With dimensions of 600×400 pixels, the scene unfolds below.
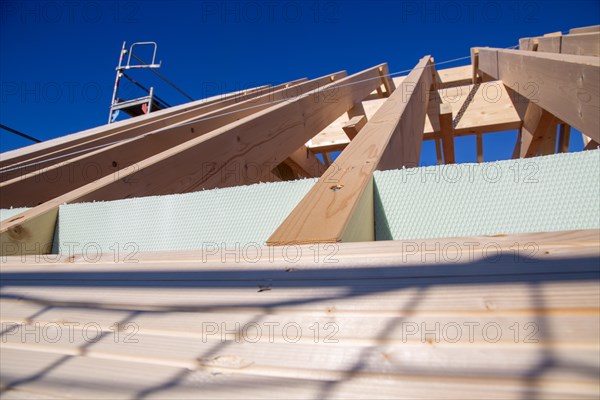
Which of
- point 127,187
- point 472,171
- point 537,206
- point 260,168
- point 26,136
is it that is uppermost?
point 26,136

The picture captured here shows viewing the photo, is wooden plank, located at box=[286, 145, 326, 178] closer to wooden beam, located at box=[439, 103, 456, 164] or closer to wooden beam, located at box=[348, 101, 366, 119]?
wooden beam, located at box=[348, 101, 366, 119]

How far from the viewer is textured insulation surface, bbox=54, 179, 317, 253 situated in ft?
3.52

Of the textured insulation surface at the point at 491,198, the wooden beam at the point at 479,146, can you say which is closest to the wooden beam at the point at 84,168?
the textured insulation surface at the point at 491,198

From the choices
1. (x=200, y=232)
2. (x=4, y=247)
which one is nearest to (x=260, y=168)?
(x=200, y=232)

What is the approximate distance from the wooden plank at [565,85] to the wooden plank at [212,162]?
1.29 metres

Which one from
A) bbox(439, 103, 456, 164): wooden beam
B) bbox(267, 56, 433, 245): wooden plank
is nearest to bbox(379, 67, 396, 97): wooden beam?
bbox(439, 103, 456, 164): wooden beam

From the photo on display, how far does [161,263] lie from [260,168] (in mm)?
1317

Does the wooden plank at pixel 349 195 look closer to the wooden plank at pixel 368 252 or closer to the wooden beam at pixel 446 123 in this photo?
the wooden plank at pixel 368 252

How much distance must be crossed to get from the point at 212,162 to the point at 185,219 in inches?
22.3

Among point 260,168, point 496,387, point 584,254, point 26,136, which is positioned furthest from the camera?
point 26,136

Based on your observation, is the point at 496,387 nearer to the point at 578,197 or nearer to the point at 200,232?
the point at 578,197

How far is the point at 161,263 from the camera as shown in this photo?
75 centimetres

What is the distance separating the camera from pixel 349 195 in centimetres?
85

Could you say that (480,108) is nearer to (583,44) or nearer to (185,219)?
(583,44)
